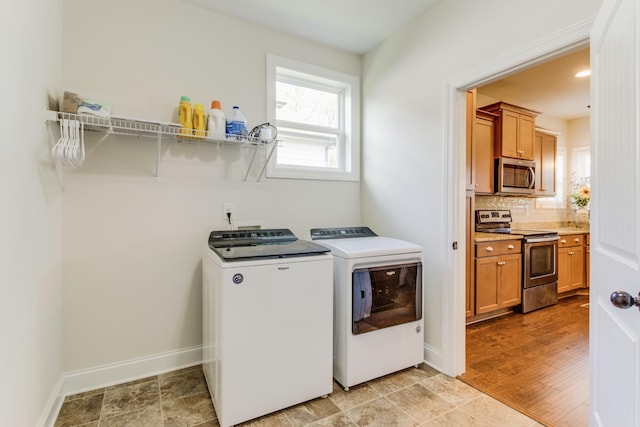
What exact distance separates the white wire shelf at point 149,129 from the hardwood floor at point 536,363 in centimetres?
225

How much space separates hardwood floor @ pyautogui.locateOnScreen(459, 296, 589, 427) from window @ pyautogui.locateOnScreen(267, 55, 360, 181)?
184 centimetres

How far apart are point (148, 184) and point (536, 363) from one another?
3101 millimetres

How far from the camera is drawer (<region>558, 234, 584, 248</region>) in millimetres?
3835

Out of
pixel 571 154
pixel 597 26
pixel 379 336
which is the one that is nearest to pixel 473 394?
pixel 379 336

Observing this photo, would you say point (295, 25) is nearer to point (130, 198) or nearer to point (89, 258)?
point (130, 198)

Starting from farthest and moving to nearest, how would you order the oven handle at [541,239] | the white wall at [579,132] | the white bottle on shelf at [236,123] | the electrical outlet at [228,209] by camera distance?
1. the white wall at [579,132]
2. the oven handle at [541,239]
3. the electrical outlet at [228,209]
4. the white bottle on shelf at [236,123]

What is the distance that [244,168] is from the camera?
2.43m

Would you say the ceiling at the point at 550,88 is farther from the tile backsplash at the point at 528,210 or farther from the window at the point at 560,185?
the tile backsplash at the point at 528,210

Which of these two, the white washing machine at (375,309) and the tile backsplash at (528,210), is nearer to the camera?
the white washing machine at (375,309)

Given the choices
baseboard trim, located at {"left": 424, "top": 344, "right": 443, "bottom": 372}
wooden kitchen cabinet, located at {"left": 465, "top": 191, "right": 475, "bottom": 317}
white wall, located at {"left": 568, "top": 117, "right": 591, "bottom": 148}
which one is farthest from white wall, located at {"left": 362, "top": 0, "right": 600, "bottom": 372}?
white wall, located at {"left": 568, "top": 117, "right": 591, "bottom": 148}

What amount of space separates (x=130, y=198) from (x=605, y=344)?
8.46 ft

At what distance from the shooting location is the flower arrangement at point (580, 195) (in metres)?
4.46

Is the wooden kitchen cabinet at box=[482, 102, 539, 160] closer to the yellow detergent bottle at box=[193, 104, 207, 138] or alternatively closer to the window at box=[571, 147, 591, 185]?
the window at box=[571, 147, 591, 185]

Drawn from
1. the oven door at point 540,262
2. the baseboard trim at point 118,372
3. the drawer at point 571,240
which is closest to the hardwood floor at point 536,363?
the oven door at point 540,262
